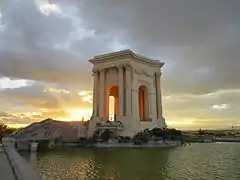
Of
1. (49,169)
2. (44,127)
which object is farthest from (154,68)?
(49,169)

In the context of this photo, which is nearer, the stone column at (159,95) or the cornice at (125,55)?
the cornice at (125,55)

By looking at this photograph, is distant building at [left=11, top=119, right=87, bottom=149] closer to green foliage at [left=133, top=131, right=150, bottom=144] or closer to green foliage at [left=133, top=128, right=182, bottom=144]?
green foliage at [left=133, top=128, right=182, bottom=144]

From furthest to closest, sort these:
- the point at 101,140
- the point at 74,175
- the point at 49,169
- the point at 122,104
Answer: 1. the point at 122,104
2. the point at 101,140
3. the point at 49,169
4. the point at 74,175

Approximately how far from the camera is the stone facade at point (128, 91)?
43844 millimetres

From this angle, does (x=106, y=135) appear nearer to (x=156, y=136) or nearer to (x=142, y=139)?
(x=142, y=139)

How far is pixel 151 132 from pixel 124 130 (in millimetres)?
3877

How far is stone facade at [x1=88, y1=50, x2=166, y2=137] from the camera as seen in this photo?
43844 millimetres

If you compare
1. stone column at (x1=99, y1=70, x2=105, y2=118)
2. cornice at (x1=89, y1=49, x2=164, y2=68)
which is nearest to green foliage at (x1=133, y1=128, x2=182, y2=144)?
stone column at (x1=99, y1=70, x2=105, y2=118)

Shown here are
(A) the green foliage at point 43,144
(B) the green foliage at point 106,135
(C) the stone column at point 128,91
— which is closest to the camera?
(A) the green foliage at point 43,144

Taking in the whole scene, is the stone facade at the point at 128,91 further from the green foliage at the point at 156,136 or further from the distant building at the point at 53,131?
the green foliage at the point at 156,136

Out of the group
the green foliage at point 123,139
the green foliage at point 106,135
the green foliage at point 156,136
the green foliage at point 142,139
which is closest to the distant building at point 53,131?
the green foliage at point 106,135

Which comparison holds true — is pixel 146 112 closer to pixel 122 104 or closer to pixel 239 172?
pixel 122 104

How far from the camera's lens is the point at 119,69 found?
45.6m

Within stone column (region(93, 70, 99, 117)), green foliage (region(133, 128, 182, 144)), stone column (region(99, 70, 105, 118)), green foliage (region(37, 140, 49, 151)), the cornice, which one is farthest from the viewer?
stone column (region(93, 70, 99, 117))
